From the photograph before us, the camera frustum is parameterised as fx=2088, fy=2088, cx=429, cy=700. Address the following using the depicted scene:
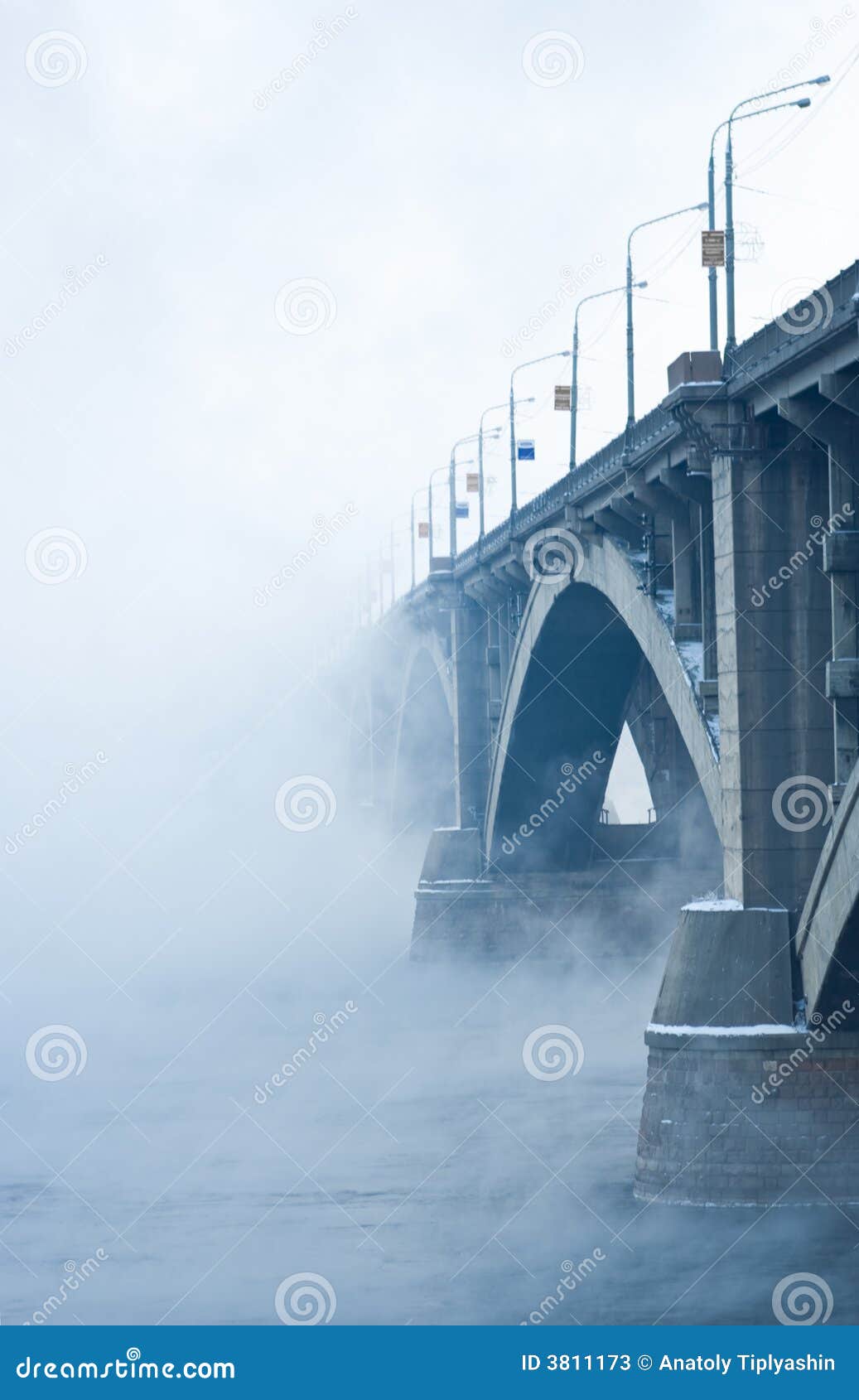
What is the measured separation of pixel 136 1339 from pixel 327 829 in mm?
102532

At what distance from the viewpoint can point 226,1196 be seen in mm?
38469

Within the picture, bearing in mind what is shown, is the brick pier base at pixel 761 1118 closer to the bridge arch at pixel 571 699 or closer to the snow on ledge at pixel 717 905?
the snow on ledge at pixel 717 905

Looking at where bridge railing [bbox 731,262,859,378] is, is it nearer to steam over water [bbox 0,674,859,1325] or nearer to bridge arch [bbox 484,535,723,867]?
bridge arch [bbox 484,535,723,867]

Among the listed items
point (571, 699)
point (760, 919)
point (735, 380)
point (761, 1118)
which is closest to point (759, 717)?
point (760, 919)

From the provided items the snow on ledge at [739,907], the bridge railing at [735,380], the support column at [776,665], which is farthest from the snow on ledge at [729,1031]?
the bridge railing at [735,380]

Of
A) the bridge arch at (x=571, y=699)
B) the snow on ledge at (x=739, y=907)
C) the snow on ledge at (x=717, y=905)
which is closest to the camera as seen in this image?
the snow on ledge at (x=739, y=907)

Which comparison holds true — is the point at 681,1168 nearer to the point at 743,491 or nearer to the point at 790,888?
the point at 790,888

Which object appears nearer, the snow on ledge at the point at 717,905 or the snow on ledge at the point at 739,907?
the snow on ledge at the point at 739,907

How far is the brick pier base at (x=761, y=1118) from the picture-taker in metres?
32.3

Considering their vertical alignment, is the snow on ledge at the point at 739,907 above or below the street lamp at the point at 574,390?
below

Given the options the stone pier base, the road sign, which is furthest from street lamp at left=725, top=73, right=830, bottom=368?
the stone pier base

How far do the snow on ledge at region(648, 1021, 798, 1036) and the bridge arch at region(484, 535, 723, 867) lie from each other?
9.29 meters

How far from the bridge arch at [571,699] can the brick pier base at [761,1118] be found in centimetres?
984

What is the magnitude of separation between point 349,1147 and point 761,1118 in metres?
12.8
